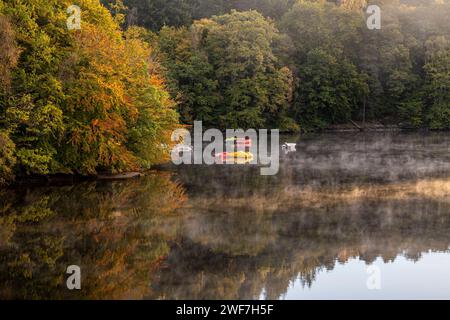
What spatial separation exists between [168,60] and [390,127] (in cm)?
2633

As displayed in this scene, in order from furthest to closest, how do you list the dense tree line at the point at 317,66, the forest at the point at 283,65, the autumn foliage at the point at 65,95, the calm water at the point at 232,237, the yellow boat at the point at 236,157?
the dense tree line at the point at 317,66 < the forest at the point at 283,65 < the yellow boat at the point at 236,157 < the autumn foliage at the point at 65,95 < the calm water at the point at 232,237

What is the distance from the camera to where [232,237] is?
66.1ft

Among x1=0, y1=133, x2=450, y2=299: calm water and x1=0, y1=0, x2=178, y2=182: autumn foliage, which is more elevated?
x1=0, y1=0, x2=178, y2=182: autumn foliage

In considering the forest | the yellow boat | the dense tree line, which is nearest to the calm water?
the yellow boat

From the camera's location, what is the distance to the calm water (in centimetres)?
1559

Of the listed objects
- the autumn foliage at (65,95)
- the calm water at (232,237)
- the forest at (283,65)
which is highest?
the forest at (283,65)

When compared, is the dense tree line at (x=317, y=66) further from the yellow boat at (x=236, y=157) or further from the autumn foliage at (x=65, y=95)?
the autumn foliage at (x=65, y=95)

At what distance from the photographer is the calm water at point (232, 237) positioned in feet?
51.1

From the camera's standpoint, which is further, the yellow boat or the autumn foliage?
the yellow boat

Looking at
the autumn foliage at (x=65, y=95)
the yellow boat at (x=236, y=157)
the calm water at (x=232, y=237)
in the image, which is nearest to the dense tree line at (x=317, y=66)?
the yellow boat at (x=236, y=157)

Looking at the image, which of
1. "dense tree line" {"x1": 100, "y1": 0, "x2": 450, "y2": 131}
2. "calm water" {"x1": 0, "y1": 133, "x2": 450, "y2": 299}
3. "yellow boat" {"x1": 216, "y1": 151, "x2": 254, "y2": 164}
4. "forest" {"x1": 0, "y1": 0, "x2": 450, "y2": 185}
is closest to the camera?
"calm water" {"x1": 0, "y1": 133, "x2": 450, "y2": 299}

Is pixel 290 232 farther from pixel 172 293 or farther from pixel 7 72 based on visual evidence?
pixel 7 72

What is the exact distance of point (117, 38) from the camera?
34.2m

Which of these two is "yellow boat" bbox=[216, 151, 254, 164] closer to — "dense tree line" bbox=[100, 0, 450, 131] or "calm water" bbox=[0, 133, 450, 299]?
"calm water" bbox=[0, 133, 450, 299]
